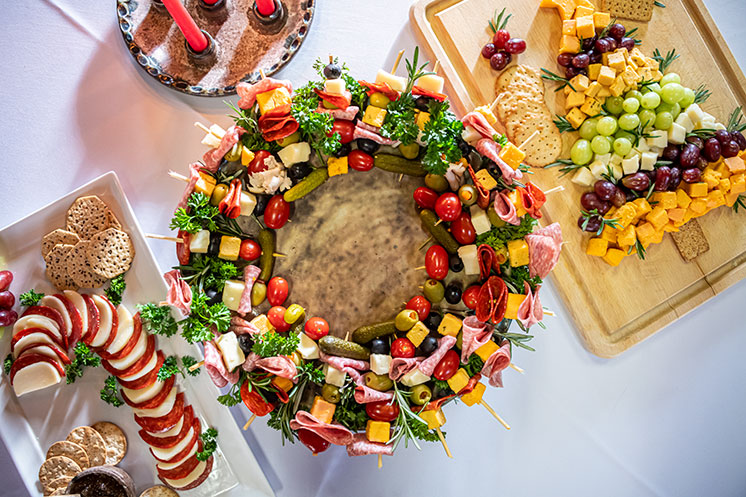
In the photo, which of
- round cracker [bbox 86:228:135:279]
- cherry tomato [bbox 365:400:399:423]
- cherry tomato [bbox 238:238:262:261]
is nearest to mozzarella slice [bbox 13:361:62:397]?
round cracker [bbox 86:228:135:279]

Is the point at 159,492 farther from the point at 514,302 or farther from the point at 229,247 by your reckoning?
the point at 514,302

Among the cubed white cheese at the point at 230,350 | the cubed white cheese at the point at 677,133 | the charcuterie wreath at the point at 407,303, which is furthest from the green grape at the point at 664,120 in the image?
the cubed white cheese at the point at 230,350

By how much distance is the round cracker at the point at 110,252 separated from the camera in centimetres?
209

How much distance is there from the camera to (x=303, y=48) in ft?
7.57

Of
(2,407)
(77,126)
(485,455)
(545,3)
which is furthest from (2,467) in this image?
(545,3)

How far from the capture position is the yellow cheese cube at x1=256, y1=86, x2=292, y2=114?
1.80 m

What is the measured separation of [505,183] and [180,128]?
1.38 meters

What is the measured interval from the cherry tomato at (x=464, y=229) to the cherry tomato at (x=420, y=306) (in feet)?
0.84

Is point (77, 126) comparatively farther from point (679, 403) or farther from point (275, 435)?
point (679, 403)

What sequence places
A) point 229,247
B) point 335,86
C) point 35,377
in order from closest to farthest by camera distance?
point 335,86 < point 229,247 < point 35,377

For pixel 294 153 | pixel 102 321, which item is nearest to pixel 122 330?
pixel 102 321

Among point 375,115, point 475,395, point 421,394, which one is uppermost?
point 375,115

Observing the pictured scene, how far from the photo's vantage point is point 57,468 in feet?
6.94

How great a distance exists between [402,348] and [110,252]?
1228 mm
